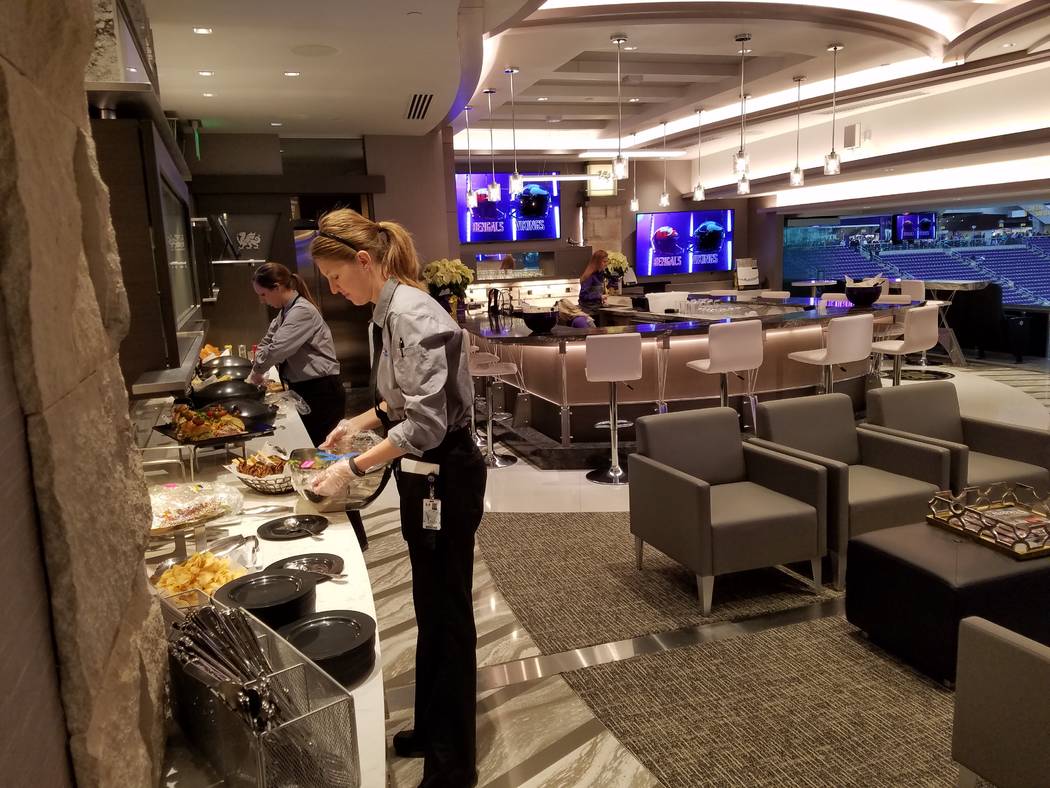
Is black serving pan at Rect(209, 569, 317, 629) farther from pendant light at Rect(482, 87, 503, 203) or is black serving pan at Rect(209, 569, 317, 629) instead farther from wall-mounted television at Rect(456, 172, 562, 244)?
wall-mounted television at Rect(456, 172, 562, 244)

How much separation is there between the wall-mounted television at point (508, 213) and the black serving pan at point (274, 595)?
11.1 m

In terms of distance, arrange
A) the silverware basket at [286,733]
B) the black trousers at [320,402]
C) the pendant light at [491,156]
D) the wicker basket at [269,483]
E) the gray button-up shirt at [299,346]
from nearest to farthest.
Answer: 1. the silverware basket at [286,733]
2. the wicker basket at [269,483]
3. the gray button-up shirt at [299,346]
4. the black trousers at [320,402]
5. the pendant light at [491,156]

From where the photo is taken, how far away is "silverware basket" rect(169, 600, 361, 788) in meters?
1.12

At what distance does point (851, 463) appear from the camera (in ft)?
14.4

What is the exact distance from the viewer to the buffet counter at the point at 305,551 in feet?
4.64

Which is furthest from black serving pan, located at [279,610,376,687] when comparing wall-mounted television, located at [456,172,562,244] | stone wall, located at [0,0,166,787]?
wall-mounted television, located at [456,172,562,244]

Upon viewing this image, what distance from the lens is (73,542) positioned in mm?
895

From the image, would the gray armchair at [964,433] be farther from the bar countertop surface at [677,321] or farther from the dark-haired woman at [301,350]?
the dark-haired woman at [301,350]

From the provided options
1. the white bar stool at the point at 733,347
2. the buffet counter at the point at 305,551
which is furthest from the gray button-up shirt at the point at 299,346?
the white bar stool at the point at 733,347

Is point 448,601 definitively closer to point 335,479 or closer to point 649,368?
point 335,479

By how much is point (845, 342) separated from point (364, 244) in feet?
17.2

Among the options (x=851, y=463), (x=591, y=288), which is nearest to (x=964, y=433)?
(x=851, y=463)

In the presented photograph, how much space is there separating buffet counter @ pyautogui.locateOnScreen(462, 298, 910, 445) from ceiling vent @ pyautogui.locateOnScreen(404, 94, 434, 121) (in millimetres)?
2133

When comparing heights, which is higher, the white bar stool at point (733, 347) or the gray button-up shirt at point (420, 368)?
the gray button-up shirt at point (420, 368)
